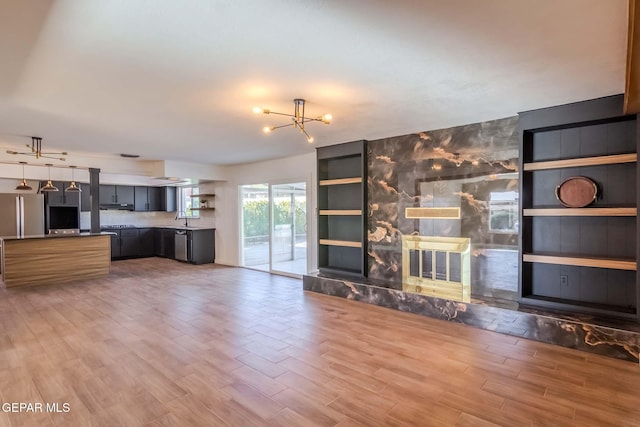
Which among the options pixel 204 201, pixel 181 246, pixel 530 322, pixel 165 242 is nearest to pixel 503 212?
pixel 530 322

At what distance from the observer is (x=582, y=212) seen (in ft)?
11.8

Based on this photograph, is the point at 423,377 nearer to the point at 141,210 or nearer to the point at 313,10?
the point at 313,10

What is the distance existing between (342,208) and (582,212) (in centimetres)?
348

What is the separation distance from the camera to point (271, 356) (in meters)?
3.11

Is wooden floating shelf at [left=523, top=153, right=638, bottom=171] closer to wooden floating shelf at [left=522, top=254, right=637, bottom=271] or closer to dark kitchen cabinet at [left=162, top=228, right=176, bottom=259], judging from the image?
wooden floating shelf at [left=522, top=254, right=637, bottom=271]

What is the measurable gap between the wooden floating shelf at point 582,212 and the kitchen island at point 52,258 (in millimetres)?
7556

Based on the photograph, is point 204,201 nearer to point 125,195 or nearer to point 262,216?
point 262,216

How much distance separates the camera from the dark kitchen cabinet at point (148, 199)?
9836 mm

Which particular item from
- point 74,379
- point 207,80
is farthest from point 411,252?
point 74,379

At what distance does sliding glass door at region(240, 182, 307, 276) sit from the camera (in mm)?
7066

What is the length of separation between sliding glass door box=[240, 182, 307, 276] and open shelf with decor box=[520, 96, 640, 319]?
3929 millimetres

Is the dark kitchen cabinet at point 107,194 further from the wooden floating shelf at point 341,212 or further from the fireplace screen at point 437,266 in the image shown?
the fireplace screen at point 437,266

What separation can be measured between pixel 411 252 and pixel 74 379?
13.7 feet

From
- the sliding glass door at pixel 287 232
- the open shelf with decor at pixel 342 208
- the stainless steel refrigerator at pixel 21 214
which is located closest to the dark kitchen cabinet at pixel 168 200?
the stainless steel refrigerator at pixel 21 214
